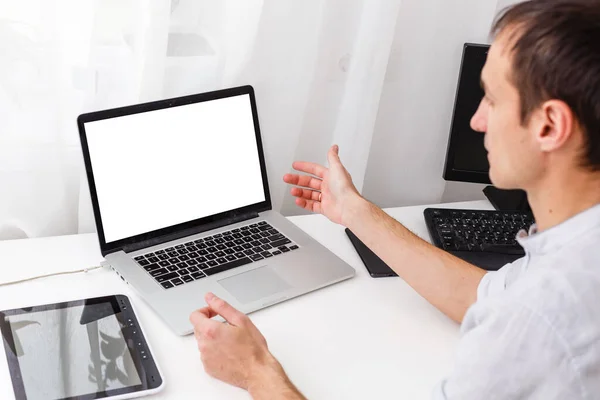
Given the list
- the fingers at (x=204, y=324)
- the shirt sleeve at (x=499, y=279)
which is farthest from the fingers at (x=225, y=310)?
the shirt sleeve at (x=499, y=279)

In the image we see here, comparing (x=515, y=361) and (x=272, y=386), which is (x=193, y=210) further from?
(x=515, y=361)

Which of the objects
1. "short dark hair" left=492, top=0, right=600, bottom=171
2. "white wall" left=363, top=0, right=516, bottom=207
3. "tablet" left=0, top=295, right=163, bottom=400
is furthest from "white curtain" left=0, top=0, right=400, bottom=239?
"short dark hair" left=492, top=0, right=600, bottom=171

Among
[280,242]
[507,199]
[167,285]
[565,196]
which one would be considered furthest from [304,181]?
[565,196]

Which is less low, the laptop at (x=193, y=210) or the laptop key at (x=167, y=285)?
the laptop at (x=193, y=210)

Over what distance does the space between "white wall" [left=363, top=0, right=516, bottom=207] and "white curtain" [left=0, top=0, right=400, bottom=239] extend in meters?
0.07

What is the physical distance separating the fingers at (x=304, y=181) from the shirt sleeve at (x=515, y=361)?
0.58 meters

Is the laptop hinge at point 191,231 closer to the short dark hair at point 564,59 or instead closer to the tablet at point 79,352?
the tablet at point 79,352

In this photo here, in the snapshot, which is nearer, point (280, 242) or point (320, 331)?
point (320, 331)

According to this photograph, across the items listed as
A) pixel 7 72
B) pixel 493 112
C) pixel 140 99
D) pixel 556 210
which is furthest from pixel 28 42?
pixel 556 210

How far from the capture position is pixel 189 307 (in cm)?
110

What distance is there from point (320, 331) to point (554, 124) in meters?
0.46

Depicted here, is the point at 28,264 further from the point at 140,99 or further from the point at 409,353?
the point at 409,353

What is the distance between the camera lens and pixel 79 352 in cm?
99

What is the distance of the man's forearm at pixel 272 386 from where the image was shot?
93 cm
